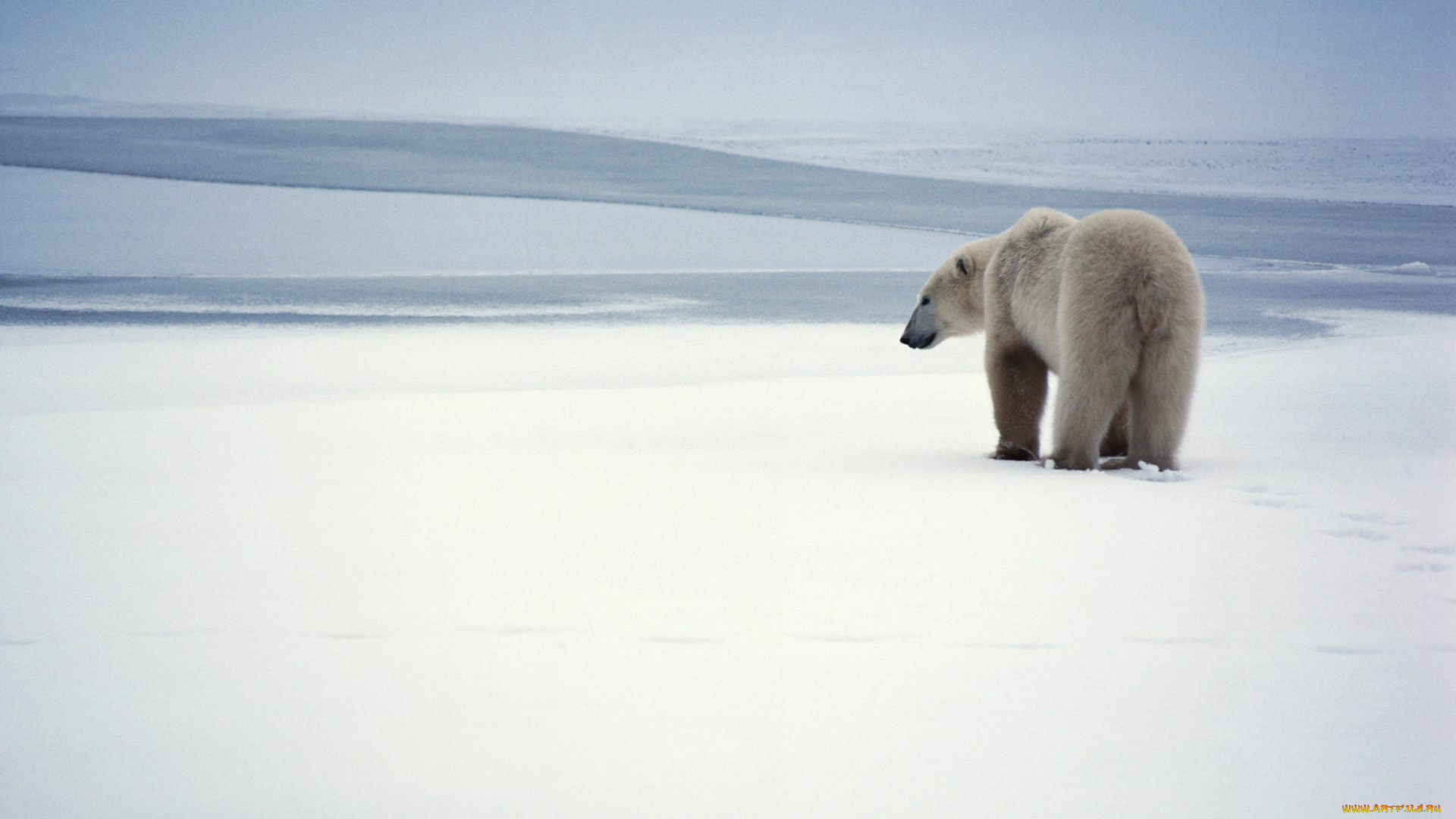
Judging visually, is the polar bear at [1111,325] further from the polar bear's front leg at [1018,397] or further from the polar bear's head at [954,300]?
the polar bear's head at [954,300]

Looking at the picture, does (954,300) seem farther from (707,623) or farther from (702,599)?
(707,623)

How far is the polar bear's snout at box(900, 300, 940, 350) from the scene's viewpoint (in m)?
5.30

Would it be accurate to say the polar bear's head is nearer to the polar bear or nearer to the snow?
the polar bear

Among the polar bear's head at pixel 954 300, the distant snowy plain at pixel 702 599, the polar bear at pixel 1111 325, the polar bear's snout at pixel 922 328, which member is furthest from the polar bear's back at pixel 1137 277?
the polar bear's snout at pixel 922 328

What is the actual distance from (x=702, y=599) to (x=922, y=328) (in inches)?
114

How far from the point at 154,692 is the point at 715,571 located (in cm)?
124

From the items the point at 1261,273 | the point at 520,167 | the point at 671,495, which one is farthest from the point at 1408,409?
the point at 520,167

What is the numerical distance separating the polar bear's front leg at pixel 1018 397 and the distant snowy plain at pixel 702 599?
10.0 inches

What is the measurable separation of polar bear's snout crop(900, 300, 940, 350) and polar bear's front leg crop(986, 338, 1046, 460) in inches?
23.8

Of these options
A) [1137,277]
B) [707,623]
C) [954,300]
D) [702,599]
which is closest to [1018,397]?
[954,300]

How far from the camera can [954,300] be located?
521 cm

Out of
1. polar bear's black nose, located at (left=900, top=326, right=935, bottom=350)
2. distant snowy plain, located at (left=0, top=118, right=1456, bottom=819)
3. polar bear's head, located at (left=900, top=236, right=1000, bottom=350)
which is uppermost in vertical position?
polar bear's head, located at (left=900, top=236, right=1000, bottom=350)

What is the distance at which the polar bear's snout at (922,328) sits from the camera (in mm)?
5301

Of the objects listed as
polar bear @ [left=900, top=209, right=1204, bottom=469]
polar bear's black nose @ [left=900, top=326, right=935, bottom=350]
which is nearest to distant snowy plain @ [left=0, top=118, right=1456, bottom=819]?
polar bear @ [left=900, top=209, right=1204, bottom=469]
